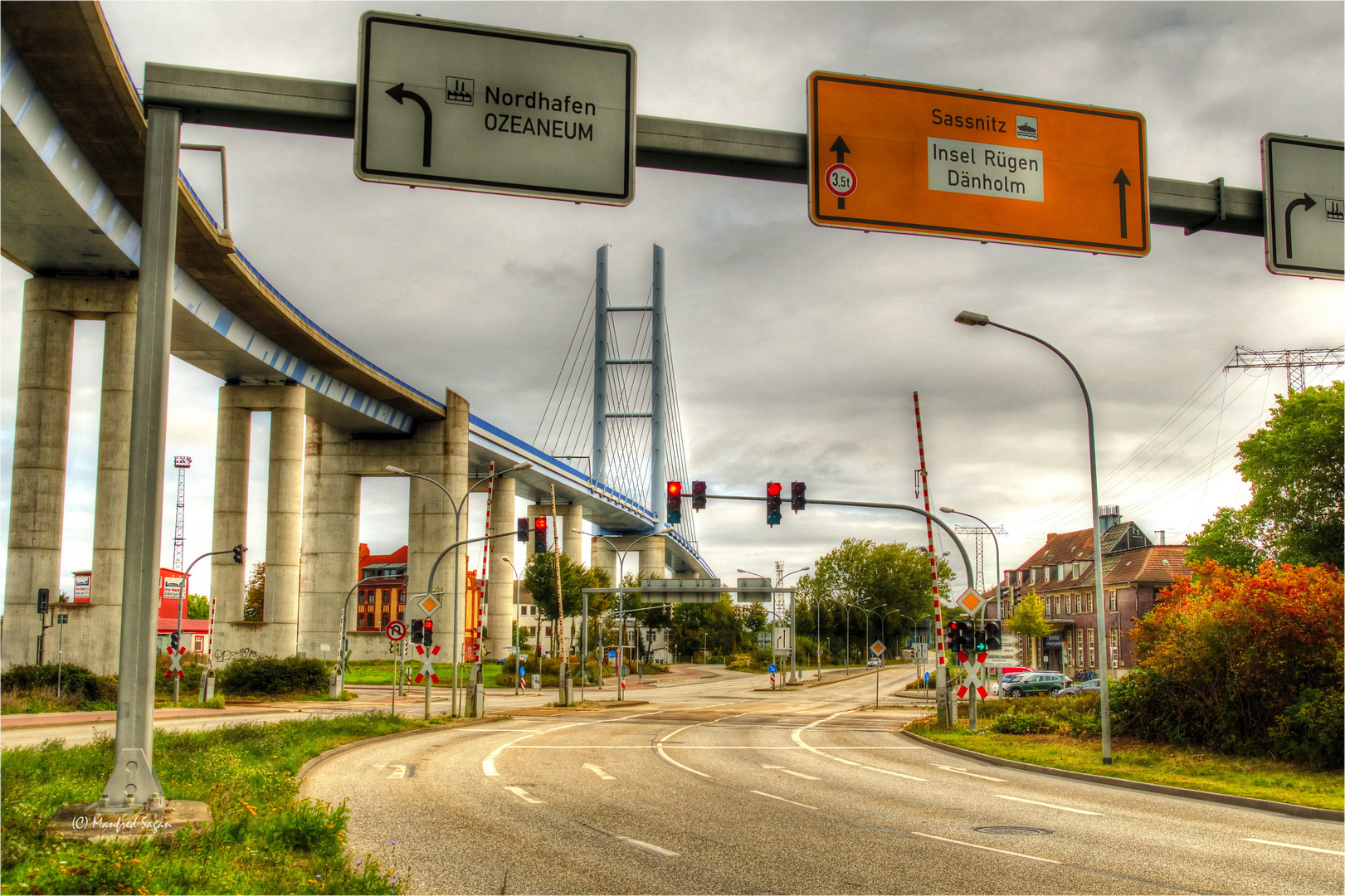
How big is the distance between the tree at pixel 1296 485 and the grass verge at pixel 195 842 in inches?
1910

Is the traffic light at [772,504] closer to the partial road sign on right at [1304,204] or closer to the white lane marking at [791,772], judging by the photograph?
the white lane marking at [791,772]

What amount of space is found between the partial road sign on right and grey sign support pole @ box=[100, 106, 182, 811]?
9.49 meters

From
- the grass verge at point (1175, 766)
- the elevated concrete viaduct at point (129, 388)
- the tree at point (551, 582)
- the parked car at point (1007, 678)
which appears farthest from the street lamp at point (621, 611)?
the grass verge at point (1175, 766)

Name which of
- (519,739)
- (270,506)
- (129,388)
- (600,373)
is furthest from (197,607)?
(519,739)

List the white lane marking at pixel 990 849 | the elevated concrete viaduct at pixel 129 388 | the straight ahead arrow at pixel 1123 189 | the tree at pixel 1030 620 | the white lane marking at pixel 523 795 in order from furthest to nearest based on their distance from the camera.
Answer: the tree at pixel 1030 620 < the elevated concrete viaduct at pixel 129 388 < the white lane marking at pixel 523 795 < the white lane marking at pixel 990 849 < the straight ahead arrow at pixel 1123 189

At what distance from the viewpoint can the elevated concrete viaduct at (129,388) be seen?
25281mm

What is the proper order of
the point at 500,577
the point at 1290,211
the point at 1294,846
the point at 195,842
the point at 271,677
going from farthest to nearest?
the point at 500,577, the point at 271,677, the point at 1294,846, the point at 1290,211, the point at 195,842

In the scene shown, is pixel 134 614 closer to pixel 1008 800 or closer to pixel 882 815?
pixel 882 815

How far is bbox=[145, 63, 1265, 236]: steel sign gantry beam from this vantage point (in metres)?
7.87

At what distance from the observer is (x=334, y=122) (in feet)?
25.9

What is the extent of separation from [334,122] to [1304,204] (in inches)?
334

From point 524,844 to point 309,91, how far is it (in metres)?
7.82

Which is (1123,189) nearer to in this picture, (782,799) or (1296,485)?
(782,799)

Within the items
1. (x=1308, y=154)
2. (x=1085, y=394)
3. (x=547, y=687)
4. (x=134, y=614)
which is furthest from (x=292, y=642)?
(x=1308, y=154)
